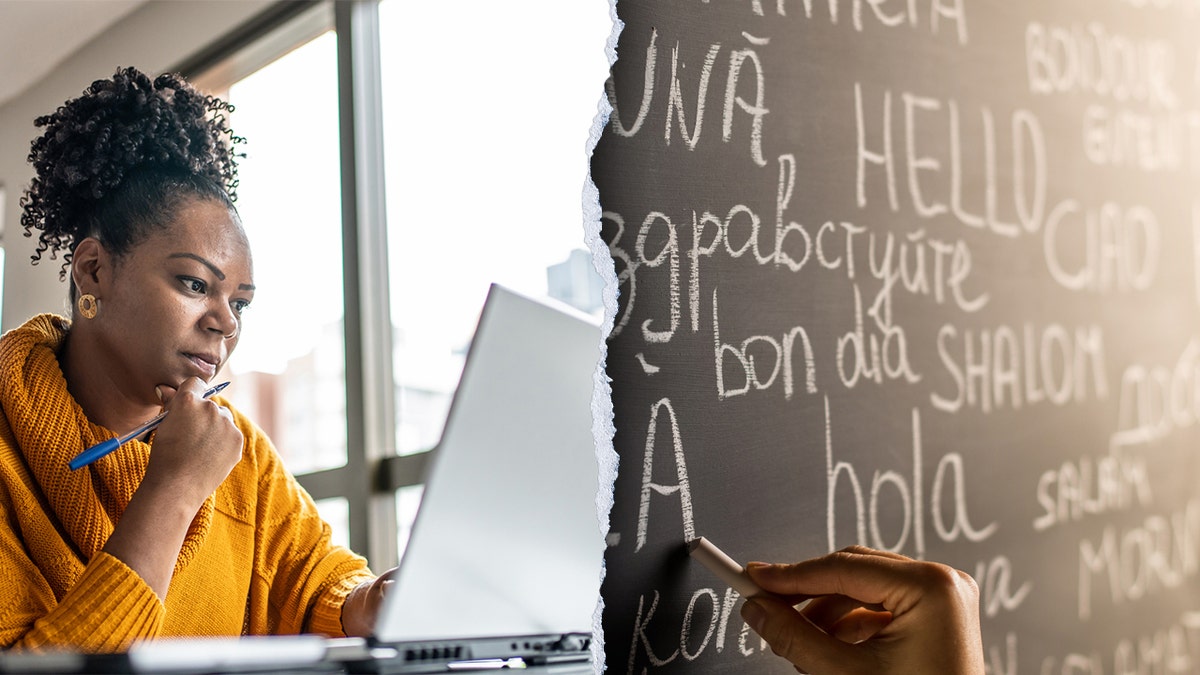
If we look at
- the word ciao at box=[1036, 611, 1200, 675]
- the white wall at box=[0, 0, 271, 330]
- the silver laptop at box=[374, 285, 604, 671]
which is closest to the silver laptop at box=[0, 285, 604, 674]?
the silver laptop at box=[374, 285, 604, 671]

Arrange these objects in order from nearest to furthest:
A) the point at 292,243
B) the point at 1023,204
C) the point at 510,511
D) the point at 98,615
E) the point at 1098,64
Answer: the point at 98,615
the point at 292,243
the point at 510,511
the point at 1023,204
the point at 1098,64

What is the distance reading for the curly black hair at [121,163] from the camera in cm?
56

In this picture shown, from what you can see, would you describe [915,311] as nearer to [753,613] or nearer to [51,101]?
[753,613]

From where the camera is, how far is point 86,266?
0.56 metres

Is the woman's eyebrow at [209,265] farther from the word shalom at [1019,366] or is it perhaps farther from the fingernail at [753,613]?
the word shalom at [1019,366]

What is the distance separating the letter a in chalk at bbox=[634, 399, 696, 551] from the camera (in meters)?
0.79

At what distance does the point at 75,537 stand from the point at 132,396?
0.08 metres

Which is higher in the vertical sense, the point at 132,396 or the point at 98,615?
the point at 132,396

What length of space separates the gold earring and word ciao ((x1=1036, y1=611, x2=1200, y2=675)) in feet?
3.16

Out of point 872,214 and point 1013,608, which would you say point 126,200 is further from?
point 1013,608

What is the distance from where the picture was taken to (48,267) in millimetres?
560

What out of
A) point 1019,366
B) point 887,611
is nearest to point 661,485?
point 887,611

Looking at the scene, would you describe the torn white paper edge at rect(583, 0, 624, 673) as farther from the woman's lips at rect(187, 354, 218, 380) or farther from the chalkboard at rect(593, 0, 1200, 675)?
the woman's lips at rect(187, 354, 218, 380)

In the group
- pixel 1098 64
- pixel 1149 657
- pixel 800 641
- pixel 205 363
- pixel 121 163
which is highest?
pixel 1098 64
